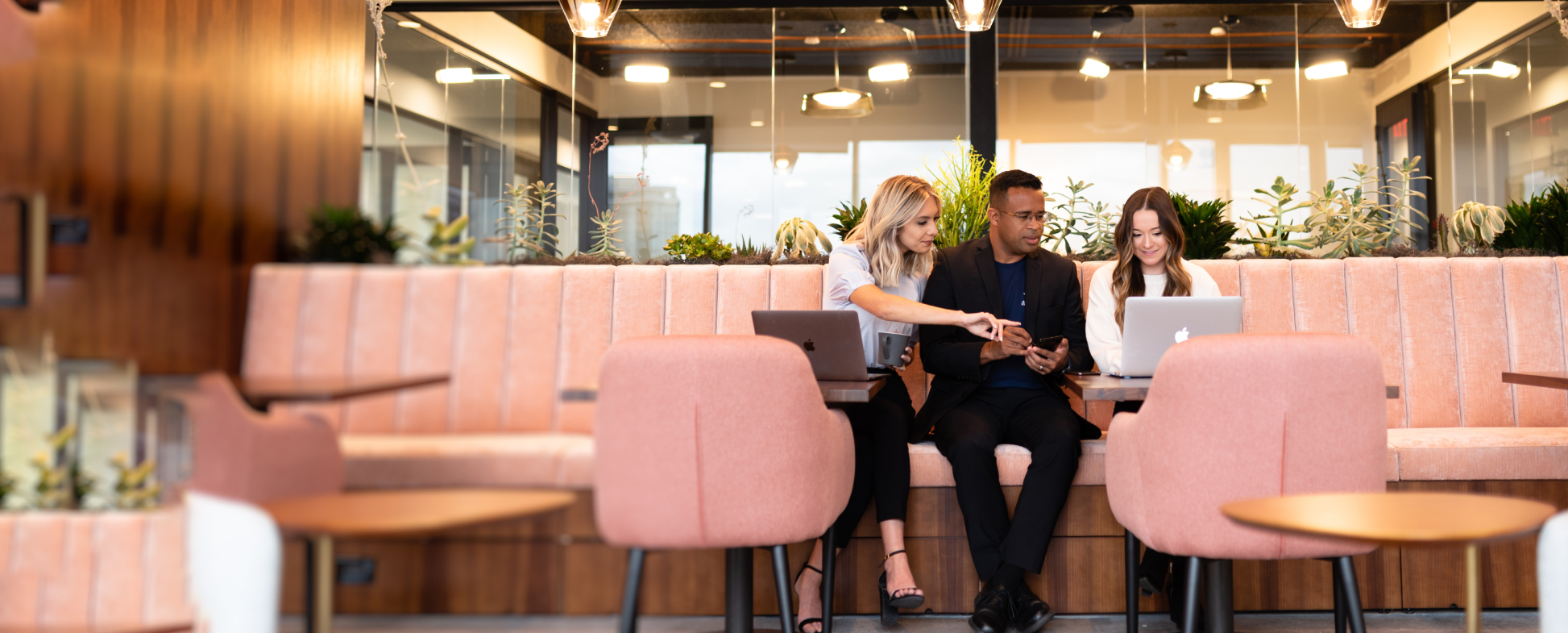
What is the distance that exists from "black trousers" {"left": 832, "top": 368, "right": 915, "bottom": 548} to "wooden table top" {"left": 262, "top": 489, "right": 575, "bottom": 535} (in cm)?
139

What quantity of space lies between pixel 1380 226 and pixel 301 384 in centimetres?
317

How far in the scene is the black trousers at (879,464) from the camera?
6.90 ft

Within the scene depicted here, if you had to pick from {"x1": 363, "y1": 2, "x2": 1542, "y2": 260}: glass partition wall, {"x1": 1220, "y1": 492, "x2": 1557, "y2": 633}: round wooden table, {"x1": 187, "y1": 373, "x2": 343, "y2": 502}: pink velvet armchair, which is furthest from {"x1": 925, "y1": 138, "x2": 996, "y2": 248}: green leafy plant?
{"x1": 363, "y1": 2, "x2": 1542, "y2": 260}: glass partition wall

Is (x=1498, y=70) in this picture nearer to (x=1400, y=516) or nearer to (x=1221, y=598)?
(x=1221, y=598)

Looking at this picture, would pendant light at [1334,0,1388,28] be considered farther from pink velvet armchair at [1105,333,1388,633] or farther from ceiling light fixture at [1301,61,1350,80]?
ceiling light fixture at [1301,61,1350,80]

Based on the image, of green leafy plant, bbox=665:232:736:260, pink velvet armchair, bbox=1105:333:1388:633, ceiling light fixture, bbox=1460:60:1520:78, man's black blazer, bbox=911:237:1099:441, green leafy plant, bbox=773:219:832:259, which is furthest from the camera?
ceiling light fixture, bbox=1460:60:1520:78

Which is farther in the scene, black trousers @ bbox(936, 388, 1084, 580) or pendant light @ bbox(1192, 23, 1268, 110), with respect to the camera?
pendant light @ bbox(1192, 23, 1268, 110)

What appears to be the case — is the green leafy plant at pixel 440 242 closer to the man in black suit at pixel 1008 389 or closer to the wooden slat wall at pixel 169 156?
the wooden slat wall at pixel 169 156

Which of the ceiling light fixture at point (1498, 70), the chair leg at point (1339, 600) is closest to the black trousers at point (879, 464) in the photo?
the chair leg at point (1339, 600)

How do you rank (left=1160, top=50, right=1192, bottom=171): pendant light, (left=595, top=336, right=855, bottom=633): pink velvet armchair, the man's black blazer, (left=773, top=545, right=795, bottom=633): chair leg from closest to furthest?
(left=595, top=336, right=855, bottom=633): pink velvet armchair → (left=773, top=545, right=795, bottom=633): chair leg → the man's black blazer → (left=1160, top=50, right=1192, bottom=171): pendant light

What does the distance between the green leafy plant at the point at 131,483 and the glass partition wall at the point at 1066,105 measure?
16.6ft

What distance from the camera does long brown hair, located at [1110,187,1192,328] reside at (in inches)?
94.1

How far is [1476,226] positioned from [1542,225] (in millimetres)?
187

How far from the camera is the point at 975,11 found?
2795mm
